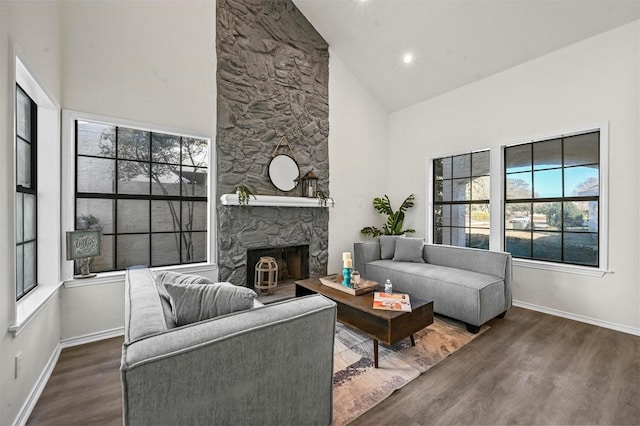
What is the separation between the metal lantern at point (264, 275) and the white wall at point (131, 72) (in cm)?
78

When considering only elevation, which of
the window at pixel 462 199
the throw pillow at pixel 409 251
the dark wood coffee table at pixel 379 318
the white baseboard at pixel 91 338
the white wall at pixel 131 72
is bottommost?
the white baseboard at pixel 91 338

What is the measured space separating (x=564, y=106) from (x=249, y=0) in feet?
13.7

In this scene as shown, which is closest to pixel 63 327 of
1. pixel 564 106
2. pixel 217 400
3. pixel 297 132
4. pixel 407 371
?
Answer: pixel 217 400

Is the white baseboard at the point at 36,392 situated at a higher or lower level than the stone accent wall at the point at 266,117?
lower

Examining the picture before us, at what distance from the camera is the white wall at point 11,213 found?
1.46 metres

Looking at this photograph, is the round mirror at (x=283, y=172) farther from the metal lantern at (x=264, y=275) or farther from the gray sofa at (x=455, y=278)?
the gray sofa at (x=455, y=278)

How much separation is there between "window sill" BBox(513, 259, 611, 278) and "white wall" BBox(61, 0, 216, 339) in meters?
4.01

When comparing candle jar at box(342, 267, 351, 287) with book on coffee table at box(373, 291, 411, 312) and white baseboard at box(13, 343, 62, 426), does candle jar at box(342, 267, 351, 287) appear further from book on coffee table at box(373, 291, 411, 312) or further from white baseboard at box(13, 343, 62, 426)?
white baseboard at box(13, 343, 62, 426)

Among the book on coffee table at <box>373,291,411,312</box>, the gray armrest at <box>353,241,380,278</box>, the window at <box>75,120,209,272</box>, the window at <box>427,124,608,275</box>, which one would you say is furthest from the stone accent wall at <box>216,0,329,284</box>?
the window at <box>427,124,608,275</box>

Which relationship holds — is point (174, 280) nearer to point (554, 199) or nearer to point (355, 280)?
point (355, 280)

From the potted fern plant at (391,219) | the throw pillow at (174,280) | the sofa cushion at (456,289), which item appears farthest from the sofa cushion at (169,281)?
the potted fern plant at (391,219)

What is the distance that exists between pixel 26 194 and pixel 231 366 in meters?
2.30

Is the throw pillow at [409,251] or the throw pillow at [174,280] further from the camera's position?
the throw pillow at [409,251]

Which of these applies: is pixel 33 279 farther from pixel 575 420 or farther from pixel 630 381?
pixel 630 381
